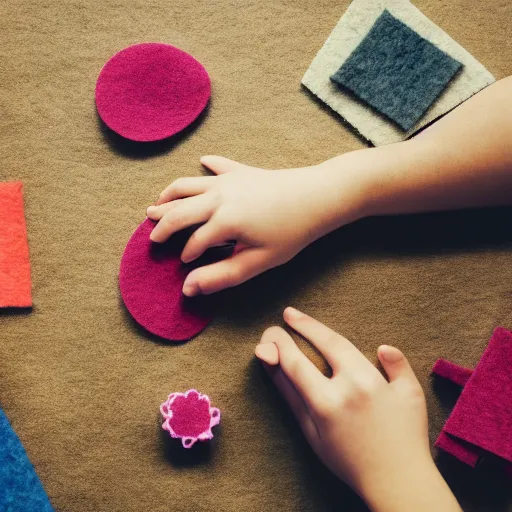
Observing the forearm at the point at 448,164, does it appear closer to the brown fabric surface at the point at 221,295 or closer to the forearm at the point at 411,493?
the brown fabric surface at the point at 221,295

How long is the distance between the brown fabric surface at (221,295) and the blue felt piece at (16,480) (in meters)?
0.01

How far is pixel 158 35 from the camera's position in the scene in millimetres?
805

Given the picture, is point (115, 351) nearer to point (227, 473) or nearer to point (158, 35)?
point (227, 473)

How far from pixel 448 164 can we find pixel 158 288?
0.41 meters

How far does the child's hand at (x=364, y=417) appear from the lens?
69cm

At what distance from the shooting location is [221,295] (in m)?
0.78

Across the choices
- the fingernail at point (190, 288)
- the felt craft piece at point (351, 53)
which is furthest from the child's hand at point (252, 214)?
the felt craft piece at point (351, 53)

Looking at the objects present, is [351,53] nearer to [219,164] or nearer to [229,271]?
[219,164]

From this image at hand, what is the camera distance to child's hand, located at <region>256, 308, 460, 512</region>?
27.0 inches

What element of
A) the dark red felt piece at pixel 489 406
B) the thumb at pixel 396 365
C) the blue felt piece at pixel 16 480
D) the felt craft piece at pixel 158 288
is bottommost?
the blue felt piece at pixel 16 480

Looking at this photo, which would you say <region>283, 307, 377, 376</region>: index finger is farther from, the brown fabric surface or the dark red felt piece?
the dark red felt piece

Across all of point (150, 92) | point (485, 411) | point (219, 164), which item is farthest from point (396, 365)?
point (150, 92)

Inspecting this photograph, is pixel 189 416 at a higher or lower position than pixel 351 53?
lower

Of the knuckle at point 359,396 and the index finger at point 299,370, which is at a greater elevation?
the knuckle at point 359,396
